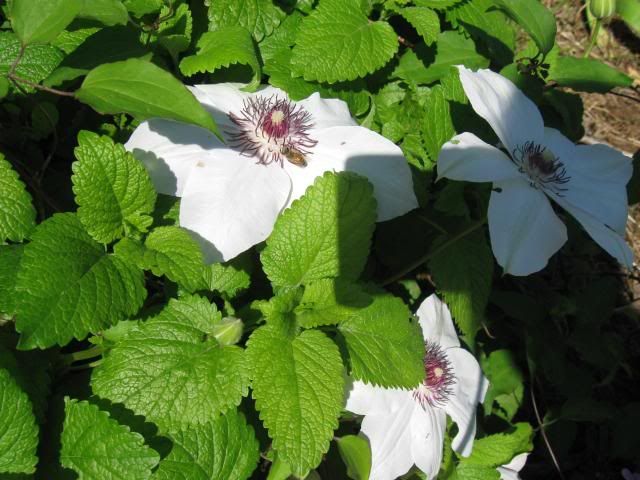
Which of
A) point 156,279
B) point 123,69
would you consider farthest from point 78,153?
point 156,279

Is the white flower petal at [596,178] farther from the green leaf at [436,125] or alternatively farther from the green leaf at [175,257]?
the green leaf at [175,257]

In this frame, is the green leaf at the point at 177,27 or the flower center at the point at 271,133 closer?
the flower center at the point at 271,133

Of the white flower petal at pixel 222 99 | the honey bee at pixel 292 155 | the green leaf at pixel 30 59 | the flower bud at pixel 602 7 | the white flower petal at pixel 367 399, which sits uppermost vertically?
the flower bud at pixel 602 7

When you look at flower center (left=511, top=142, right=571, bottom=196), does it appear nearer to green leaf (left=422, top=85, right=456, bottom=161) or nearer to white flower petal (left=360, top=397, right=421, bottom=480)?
green leaf (left=422, top=85, right=456, bottom=161)

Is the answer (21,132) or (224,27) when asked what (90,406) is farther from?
(224,27)

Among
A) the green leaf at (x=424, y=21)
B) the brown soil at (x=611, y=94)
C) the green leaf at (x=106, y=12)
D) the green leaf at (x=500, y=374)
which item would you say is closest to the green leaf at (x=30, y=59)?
the green leaf at (x=106, y=12)

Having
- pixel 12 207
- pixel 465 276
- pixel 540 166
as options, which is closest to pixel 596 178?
pixel 540 166
